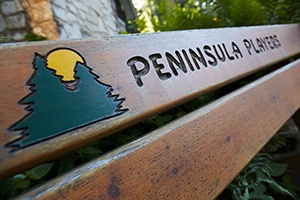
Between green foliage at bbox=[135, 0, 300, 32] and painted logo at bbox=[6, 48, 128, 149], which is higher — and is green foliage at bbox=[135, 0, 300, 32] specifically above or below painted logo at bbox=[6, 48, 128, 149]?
above

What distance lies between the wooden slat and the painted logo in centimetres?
7

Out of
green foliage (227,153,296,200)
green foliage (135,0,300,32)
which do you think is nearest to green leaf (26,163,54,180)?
green foliage (227,153,296,200)

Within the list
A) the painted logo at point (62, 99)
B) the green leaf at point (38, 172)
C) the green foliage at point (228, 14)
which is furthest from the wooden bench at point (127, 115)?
the green foliage at point (228, 14)

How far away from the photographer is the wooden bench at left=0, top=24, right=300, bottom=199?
315 millimetres

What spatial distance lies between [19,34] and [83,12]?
950 millimetres

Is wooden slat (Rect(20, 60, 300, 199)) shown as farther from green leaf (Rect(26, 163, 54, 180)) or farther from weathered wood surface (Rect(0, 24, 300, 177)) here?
green leaf (Rect(26, 163, 54, 180))

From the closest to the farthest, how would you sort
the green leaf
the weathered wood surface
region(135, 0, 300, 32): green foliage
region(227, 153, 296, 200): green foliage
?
the weathered wood surface, the green leaf, region(227, 153, 296, 200): green foliage, region(135, 0, 300, 32): green foliage

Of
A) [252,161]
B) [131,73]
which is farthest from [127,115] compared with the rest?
[252,161]

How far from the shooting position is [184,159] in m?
0.46

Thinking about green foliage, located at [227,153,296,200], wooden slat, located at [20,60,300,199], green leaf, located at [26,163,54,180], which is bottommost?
green foliage, located at [227,153,296,200]

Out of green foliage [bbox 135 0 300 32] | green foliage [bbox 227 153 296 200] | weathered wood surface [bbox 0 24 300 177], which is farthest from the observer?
green foliage [bbox 135 0 300 32]

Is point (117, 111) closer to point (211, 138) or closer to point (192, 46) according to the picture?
point (211, 138)

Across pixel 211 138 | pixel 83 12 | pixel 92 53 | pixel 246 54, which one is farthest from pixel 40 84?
pixel 83 12

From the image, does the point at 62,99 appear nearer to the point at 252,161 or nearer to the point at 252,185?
the point at 252,185
